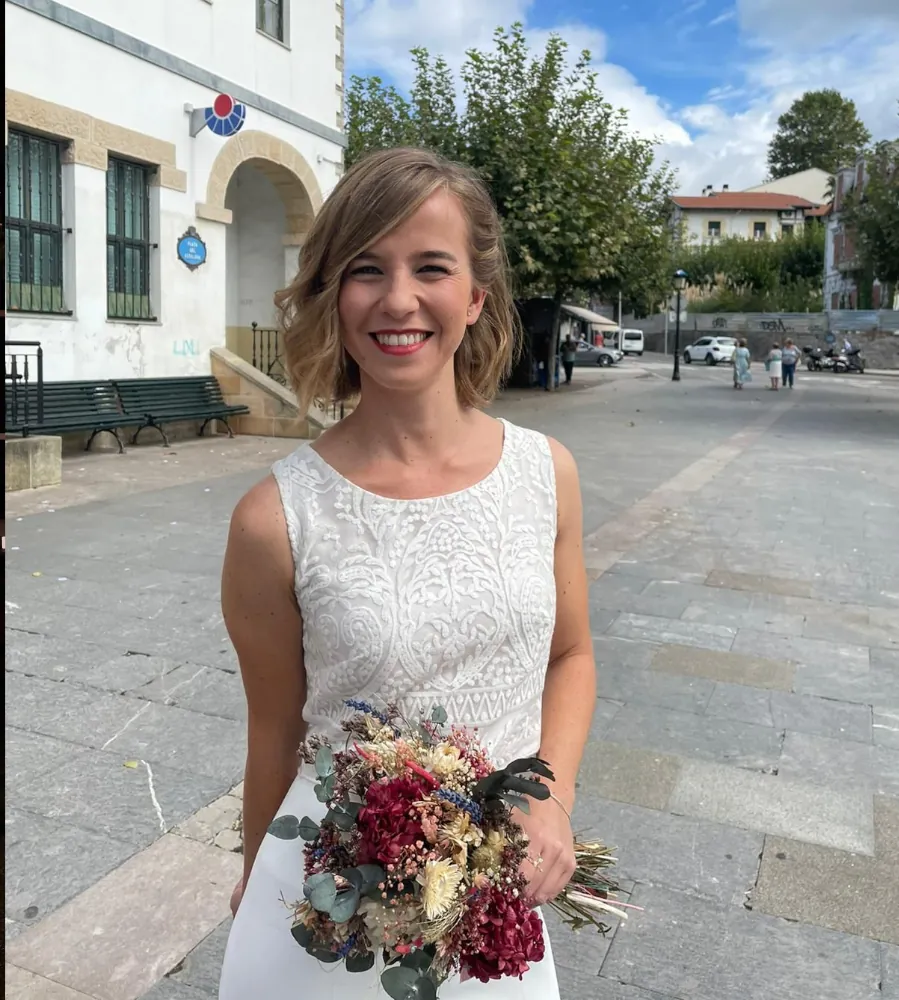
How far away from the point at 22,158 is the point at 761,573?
9554mm

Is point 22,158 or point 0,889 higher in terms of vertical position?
point 22,158

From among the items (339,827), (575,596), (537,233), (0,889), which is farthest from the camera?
(537,233)

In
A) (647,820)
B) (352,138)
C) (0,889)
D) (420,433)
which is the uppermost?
(352,138)

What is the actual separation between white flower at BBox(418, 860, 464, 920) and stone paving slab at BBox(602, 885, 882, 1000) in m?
1.77

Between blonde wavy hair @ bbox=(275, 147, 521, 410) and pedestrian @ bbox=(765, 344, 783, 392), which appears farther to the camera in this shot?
pedestrian @ bbox=(765, 344, 783, 392)

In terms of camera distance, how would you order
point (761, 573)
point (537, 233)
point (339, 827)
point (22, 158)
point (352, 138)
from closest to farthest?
point (339, 827) → point (761, 573) → point (22, 158) → point (537, 233) → point (352, 138)

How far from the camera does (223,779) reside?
366 cm

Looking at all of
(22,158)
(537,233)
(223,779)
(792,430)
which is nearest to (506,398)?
(537,233)

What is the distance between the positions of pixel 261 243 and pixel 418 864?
1715 centimetres

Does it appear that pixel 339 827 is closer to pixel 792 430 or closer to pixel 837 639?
pixel 837 639

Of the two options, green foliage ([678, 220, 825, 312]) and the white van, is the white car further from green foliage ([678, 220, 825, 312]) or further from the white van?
green foliage ([678, 220, 825, 312])

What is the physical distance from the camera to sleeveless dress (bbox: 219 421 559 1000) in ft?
4.49

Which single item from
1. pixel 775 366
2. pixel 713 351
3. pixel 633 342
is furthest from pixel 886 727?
pixel 633 342

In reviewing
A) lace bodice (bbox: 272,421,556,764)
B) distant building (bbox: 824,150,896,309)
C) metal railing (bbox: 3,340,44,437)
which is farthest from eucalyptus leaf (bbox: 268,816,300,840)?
distant building (bbox: 824,150,896,309)
